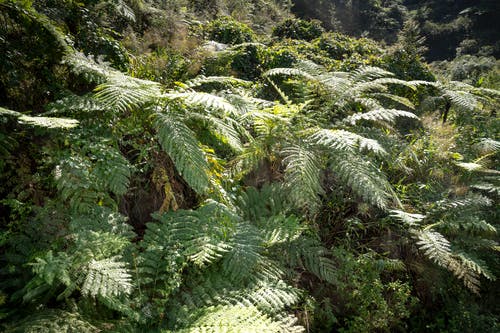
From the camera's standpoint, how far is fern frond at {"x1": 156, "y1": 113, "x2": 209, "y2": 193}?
2264mm

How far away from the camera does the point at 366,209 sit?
3.22m

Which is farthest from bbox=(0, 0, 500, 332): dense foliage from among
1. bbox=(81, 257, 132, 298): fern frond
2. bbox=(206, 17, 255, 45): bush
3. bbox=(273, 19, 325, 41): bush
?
bbox=(273, 19, 325, 41): bush

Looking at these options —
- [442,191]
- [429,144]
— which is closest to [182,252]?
[442,191]

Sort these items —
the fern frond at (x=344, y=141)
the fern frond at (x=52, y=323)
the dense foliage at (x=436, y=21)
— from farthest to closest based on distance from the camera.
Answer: the dense foliage at (x=436, y=21) → the fern frond at (x=344, y=141) → the fern frond at (x=52, y=323)

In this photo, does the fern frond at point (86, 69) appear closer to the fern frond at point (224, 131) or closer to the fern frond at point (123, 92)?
the fern frond at point (123, 92)

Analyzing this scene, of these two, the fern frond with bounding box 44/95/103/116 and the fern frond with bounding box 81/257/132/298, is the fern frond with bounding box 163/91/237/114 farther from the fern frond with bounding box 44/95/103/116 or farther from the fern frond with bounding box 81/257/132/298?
the fern frond with bounding box 81/257/132/298

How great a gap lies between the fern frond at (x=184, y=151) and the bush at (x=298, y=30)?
5452 millimetres

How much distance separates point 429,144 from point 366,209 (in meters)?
1.61

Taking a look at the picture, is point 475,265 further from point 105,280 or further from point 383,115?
point 105,280

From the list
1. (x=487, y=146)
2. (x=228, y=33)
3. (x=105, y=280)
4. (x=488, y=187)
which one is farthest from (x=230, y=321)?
(x=228, y=33)

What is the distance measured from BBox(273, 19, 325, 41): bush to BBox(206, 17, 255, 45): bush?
4.64 ft

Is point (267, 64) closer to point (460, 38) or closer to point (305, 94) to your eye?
point (305, 94)

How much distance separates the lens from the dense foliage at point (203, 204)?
192 centimetres

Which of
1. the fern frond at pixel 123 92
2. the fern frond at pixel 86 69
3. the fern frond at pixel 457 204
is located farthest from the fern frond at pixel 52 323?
the fern frond at pixel 457 204
